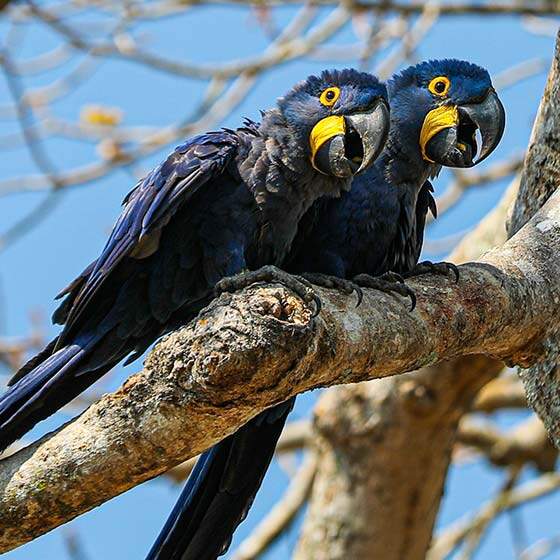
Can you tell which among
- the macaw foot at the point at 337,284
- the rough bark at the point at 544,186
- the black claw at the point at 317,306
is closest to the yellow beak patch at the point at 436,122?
the rough bark at the point at 544,186

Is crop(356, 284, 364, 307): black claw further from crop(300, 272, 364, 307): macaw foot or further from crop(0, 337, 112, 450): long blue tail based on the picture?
crop(0, 337, 112, 450): long blue tail

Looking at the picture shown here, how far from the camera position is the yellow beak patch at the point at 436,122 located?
151 inches

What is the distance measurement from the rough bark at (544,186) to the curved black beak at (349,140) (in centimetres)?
58

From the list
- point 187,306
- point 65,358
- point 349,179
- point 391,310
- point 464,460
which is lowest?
point 391,310

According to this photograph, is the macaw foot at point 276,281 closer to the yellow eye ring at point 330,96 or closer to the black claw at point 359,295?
the black claw at point 359,295

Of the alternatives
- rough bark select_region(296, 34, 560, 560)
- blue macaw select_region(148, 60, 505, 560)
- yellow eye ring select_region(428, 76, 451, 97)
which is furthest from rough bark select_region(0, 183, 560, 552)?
rough bark select_region(296, 34, 560, 560)

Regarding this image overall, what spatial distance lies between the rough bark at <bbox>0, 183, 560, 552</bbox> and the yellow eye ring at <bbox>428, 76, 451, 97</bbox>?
43.0 inches

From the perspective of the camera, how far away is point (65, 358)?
3.40m

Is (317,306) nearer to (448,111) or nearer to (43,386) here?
(43,386)

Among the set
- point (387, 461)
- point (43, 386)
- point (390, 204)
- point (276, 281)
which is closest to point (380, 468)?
point (387, 461)

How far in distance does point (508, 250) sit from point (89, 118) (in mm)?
3388

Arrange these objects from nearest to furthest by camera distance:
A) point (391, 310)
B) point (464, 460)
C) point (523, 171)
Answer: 1. point (391, 310)
2. point (523, 171)
3. point (464, 460)

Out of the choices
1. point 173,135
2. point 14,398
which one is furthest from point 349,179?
point 173,135

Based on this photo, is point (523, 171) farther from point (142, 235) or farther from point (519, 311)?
point (142, 235)
